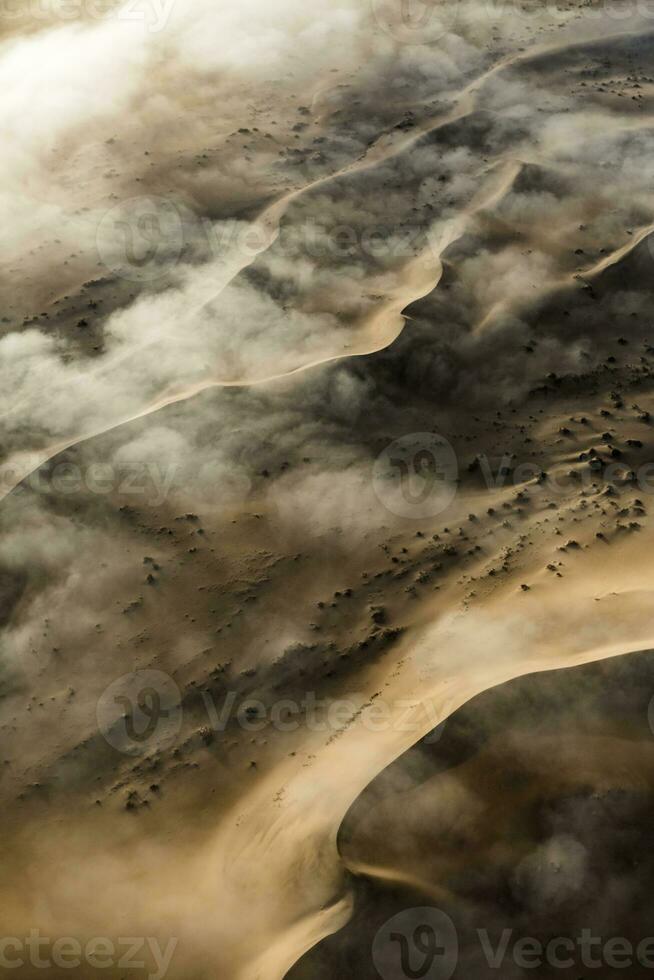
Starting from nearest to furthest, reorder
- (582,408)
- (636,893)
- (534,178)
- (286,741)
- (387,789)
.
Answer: (636,893) → (387,789) → (286,741) → (582,408) → (534,178)

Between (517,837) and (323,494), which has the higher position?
(323,494)

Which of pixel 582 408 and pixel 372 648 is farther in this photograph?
pixel 582 408

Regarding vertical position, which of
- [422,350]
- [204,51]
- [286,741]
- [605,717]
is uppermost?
[204,51]

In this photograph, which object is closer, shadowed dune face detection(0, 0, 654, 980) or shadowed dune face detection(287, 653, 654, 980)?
shadowed dune face detection(287, 653, 654, 980)

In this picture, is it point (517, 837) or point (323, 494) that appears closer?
point (517, 837)

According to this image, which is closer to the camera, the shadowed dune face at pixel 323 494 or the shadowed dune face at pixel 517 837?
the shadowed dune face at pixel 517 837

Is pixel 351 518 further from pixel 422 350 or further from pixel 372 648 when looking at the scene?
pixel 422 350

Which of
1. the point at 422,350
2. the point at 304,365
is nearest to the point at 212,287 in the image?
the point at 304,365

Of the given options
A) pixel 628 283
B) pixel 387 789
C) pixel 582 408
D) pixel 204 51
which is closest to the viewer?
pixel 387 789
